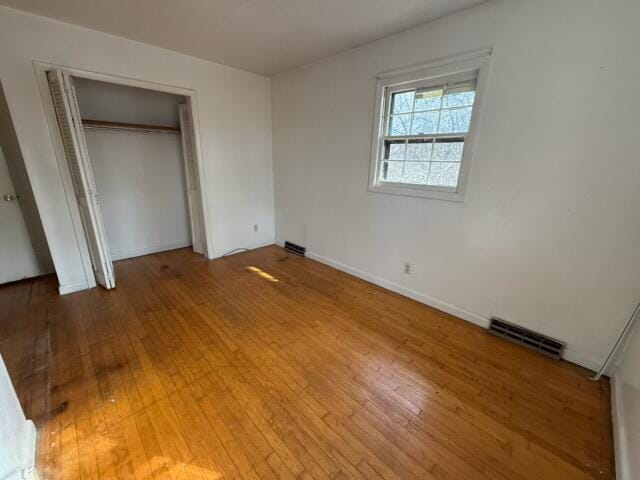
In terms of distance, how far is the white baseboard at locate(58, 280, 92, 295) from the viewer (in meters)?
2.84

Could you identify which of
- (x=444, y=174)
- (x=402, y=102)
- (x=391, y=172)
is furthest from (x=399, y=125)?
(x=444, y=174)

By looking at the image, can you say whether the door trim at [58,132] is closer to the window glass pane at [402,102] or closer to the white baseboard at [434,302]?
the white baseboard at [434,302]

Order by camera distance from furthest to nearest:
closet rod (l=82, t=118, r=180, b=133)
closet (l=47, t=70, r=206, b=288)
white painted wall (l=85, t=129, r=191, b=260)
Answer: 1. white painted wall (l=85, t=129, r=191, b=260)
2. closet (l=47, t=70, r=206, b=288)
3. closet rod (l=82, t=118, r=180, b=133)

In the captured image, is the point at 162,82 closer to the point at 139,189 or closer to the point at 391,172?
the point at 139,189

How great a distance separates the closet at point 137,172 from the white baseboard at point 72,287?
130 millimetres

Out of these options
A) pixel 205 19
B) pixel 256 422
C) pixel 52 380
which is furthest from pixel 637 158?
pixel 52 380

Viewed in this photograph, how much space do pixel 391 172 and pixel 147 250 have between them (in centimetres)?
373

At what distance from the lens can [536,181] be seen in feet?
6.43

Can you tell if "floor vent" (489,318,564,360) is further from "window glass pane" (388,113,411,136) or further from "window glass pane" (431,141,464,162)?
"window glass pane" (388,113,411,136)

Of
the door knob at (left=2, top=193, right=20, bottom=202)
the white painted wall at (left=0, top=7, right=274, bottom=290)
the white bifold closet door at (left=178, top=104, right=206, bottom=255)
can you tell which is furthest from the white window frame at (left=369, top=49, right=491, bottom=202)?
the door knob at (left=2, top=193, right=20, bottom=202)

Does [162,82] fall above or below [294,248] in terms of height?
above

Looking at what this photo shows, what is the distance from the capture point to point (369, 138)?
2.89m

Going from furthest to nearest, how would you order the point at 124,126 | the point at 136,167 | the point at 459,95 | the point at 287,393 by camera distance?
1. the point at 136,167
2. the point at 124,126
3. the point at 459,95
4. the point at 287,393

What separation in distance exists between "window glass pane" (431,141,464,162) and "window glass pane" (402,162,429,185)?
122 millimetres
